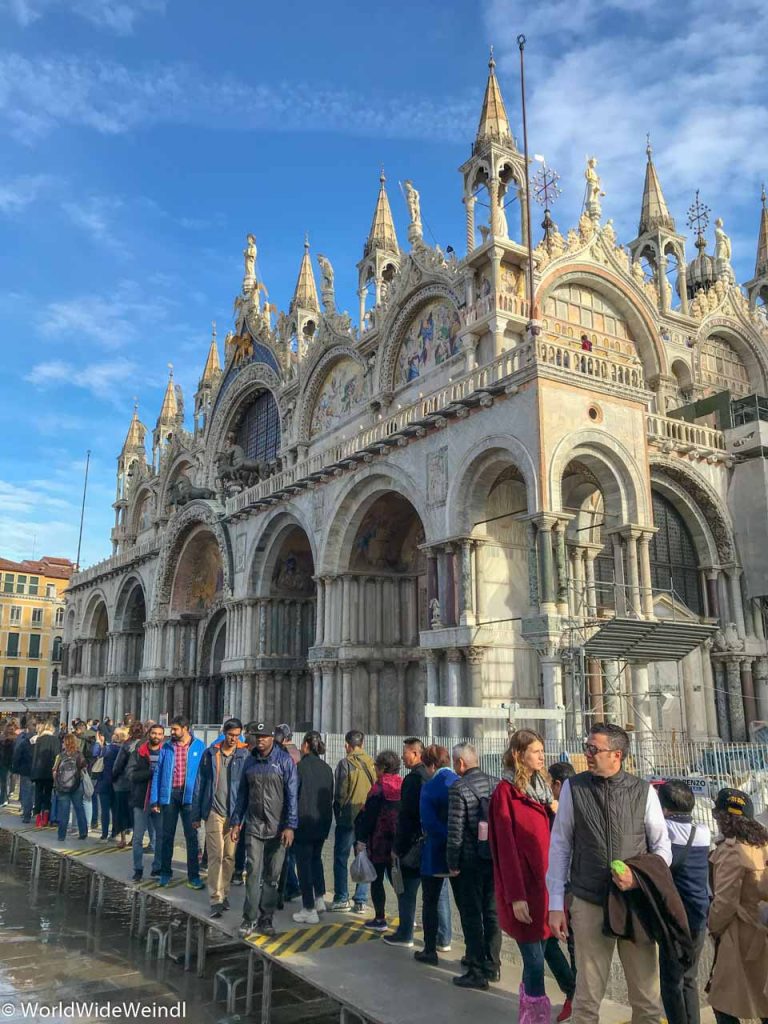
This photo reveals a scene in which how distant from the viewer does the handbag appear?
692 cm

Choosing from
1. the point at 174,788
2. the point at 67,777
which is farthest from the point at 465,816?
the point at 67,777

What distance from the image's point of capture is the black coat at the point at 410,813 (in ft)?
23.2

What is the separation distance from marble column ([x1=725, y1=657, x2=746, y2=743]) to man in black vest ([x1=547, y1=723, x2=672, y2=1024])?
17799mm

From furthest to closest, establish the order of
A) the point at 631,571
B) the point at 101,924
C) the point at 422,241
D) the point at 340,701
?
the point at 422,241, the point at 340,701, the point at 631,571, the point at 101,924

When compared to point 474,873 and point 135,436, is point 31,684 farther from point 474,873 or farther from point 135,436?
point 474,873

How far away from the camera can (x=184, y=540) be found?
1309 inches

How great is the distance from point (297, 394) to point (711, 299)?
14.0 m

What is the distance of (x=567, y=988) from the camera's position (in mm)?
5656

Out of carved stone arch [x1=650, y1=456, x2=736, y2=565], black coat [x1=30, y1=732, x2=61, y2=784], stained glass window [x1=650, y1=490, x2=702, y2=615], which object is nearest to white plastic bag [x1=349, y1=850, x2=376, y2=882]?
black coat [x1=30, y1=732, x2=61, y2=784]

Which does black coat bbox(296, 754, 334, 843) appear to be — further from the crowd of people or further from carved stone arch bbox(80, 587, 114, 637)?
carved stone arch bbox(80, 587, 114, 637)

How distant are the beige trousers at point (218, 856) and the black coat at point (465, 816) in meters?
Result: 2.81

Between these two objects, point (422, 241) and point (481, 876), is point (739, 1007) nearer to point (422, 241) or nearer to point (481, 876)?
point (481, 876)

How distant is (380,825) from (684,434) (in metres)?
16.4

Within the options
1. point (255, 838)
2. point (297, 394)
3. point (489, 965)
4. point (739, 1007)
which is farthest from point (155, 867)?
point (297, 394)
